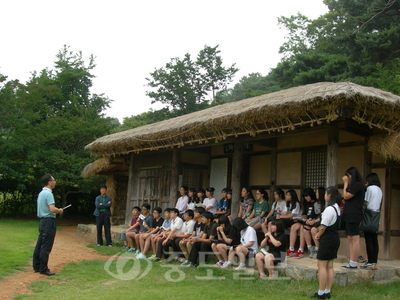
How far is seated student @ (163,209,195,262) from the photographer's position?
779 centimetres

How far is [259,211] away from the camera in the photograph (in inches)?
324

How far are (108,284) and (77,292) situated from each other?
2.04ft

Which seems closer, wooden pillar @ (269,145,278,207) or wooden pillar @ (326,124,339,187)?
wooden pillar @ (326,124,339,187)

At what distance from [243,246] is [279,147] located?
3.66m

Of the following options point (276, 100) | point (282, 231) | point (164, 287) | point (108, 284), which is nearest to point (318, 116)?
point (276, 100)

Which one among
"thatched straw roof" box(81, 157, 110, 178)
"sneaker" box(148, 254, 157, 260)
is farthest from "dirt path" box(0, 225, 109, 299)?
"thatched straw roof" box(81, 157, 110, 178)

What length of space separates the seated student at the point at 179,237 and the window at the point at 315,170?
2.83 metres

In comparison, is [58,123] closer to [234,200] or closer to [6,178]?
[6,178]

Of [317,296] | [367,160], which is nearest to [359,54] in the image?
[367,160]

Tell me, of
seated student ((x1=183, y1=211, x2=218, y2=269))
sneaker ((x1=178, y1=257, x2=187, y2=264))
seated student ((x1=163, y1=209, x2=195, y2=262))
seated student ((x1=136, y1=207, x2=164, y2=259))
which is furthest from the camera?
seated student ((x1=136, y1=207, x2=164, y2=259))

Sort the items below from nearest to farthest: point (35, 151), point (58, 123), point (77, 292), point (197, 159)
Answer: point (77, 292) < point (197, 159) < point (35, 151) < point (58, 123)

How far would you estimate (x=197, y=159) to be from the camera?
11.5 meters

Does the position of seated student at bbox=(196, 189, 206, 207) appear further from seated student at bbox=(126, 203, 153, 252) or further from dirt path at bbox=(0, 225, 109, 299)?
dirt path at bbox=(0, 225, 109, 299)

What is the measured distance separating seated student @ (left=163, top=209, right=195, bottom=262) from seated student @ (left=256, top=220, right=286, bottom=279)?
2155mm
